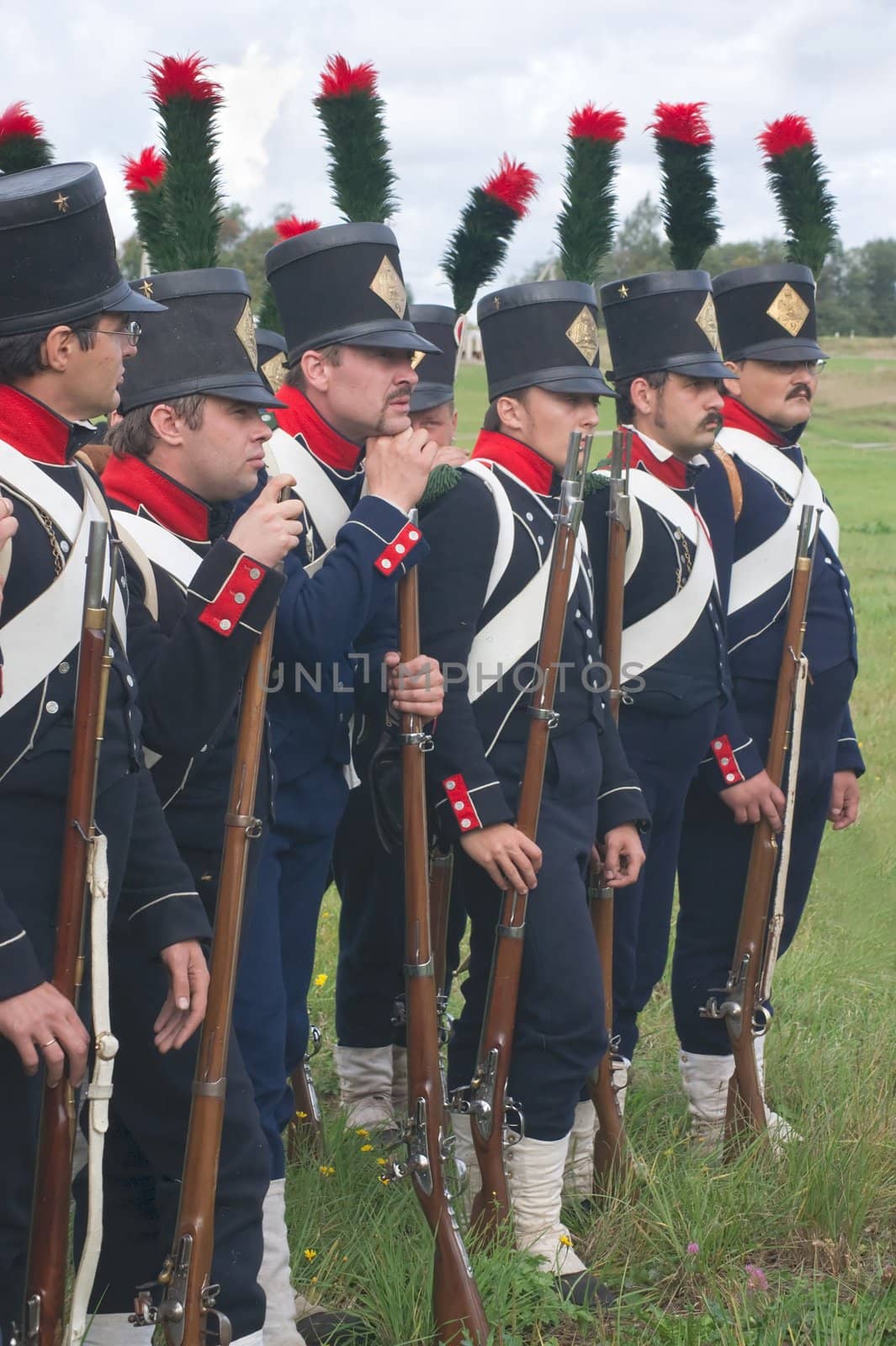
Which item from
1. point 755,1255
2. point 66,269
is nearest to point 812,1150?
point 755,1255

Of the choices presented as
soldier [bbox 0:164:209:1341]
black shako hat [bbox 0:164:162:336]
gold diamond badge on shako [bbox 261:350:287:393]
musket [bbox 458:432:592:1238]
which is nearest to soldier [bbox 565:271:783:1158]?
musket [bbox 458:432:592:1238]

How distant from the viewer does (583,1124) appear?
4762 mm

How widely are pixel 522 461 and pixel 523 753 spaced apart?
0.82 meters

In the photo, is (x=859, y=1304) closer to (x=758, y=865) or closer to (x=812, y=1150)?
(x=812, y=1150)

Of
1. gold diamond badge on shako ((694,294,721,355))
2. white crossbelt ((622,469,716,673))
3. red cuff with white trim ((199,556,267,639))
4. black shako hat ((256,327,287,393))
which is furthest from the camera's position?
black shako hat ((256,327,287,393))

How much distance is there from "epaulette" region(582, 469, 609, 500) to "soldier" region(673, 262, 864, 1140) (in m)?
0.87

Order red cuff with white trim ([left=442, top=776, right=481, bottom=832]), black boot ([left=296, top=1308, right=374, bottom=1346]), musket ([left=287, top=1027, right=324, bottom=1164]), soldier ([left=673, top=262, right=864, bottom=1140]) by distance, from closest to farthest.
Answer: black boot ([left=296, top=1308, right=374, bottom=1346]), red cuff with white trim ([left=442, top=776, right=481, bottom=832]), musket ([left=287, top=1027, right=324, bottom=1164]), soldier ([left=673, top=262, right=864, bottom=1140])

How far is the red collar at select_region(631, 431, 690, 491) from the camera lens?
504 cm

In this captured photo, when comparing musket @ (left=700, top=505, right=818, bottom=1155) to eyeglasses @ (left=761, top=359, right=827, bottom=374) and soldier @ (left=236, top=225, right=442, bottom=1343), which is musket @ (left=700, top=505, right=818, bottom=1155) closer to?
eyeglasses @ (left=761, top=359, right=827, bottom=374)

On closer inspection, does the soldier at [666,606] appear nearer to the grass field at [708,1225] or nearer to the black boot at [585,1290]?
the grass field at [708,1225]

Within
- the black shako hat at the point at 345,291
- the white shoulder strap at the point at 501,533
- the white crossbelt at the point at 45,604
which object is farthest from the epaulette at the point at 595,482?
the white crossbelt at the point at 45,604

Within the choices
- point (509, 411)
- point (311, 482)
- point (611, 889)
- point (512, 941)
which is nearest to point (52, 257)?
point (311, 482)

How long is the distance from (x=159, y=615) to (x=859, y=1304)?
2370 millimetres

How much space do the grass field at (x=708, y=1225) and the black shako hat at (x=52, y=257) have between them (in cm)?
235
